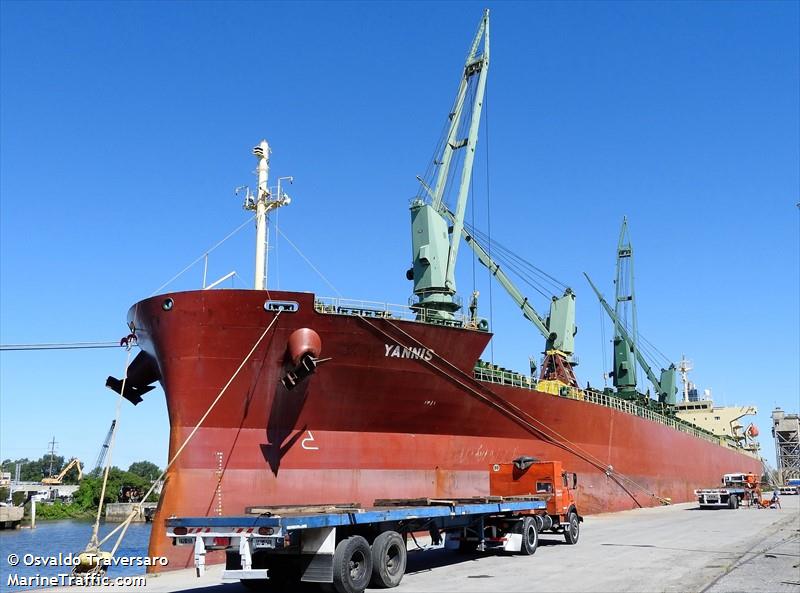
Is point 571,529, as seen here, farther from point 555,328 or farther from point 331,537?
point 555,328

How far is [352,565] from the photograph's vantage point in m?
10.8

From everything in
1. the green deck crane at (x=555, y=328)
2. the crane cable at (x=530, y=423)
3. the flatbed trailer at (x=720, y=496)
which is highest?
the green deck crane at (x=555, y=328)

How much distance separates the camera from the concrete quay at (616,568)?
36.1 ft

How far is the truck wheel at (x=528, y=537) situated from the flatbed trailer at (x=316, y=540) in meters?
2.75

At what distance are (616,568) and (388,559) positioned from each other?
4629 millimetres

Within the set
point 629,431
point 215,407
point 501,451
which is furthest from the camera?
point 629,431

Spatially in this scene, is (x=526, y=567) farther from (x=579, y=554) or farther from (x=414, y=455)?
(x=414, y=455)

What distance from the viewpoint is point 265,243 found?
2105 cm

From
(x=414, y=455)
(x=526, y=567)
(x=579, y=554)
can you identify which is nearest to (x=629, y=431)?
(x=414, y=455)

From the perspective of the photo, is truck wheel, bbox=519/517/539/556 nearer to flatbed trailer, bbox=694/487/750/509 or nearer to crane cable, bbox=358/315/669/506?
crane cable, bbox=358/315/669/506

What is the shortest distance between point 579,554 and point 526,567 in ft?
8.07

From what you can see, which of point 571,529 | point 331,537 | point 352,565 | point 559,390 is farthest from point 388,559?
point 559,390

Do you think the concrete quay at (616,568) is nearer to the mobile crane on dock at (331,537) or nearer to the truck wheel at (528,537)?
the truck wheel at (528,537)

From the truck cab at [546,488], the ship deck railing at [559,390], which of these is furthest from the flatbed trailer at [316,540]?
the ship deck railing at [559,390]
